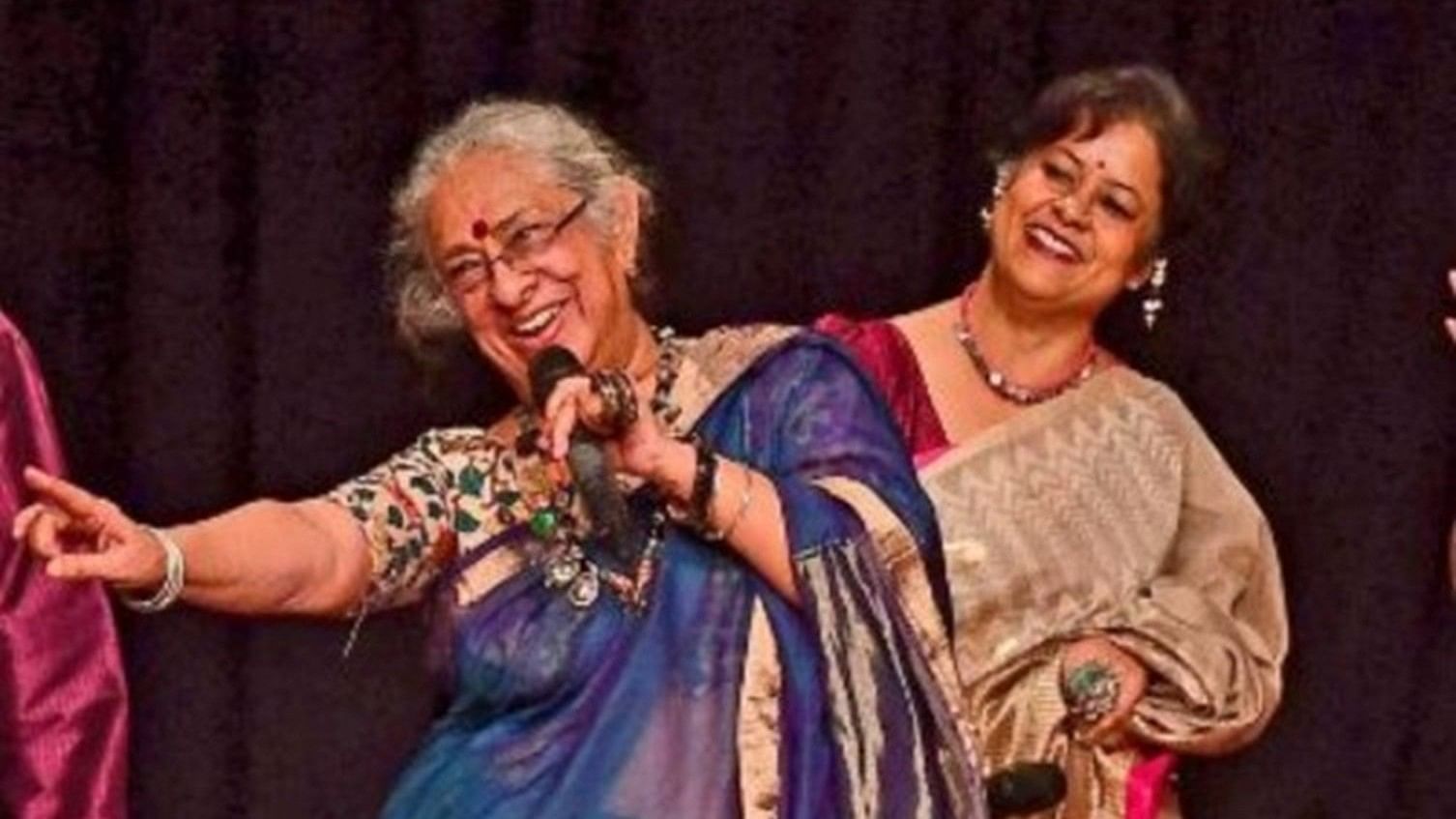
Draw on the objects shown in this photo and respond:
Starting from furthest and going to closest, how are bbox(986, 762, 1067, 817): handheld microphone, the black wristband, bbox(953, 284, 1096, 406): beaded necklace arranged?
bbox(953, 284, 1096, 406): beaded necklace → bbox(986, 762, 1067, 817): handheld microphone → the black wristband

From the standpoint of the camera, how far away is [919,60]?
282 cm

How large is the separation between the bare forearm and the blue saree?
2 centimetres

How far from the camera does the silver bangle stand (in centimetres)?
210

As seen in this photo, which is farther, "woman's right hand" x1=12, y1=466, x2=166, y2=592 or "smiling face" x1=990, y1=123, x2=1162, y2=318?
"smiling face" x1=990, y1=123, x2=1162, y2=318

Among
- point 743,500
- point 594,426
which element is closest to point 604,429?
point 594,426

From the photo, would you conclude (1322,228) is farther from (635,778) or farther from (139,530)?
(139,530)

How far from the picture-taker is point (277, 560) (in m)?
2.21

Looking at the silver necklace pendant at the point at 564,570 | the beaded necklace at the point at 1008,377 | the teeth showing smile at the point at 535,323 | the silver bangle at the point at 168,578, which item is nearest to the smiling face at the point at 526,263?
the teeth showing smile at the point at 535,323

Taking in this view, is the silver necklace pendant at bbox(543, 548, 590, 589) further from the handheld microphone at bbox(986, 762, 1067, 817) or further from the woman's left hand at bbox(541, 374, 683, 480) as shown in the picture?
the handheld microphone at bbox(986, 762, 1067, 817)

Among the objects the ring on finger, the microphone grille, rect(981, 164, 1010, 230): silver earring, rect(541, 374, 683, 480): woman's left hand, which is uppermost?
rect(981, 164, 1010, 230): silver earring

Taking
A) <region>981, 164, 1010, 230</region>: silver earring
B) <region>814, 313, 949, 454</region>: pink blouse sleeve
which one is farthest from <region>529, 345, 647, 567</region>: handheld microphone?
<region>981, 164, 1010, 230</region>: silver earring

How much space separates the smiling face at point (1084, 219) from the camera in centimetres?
260

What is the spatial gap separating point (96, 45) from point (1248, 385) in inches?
38.3

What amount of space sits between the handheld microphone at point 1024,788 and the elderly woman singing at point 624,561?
0.28 meters
